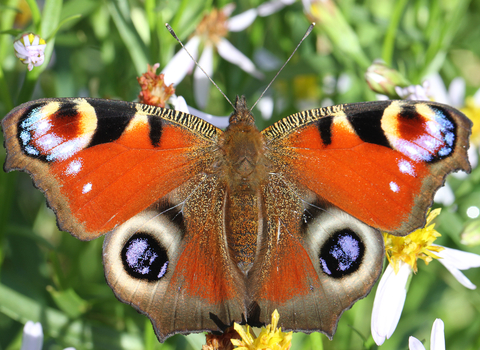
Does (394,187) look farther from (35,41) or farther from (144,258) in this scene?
(35,41)

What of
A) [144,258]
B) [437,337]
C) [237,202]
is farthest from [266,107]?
[437,337]

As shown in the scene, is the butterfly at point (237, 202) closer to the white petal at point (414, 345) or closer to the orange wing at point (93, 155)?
the orange wing at point (93, 155)

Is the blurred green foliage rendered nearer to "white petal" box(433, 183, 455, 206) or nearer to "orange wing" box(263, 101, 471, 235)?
"white petal" box(433, 183, 455, 206)

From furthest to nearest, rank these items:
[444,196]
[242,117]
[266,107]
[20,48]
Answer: [266,107] → [444,196] → [242,117] → [20,48]

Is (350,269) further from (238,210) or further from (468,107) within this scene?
(468,107)

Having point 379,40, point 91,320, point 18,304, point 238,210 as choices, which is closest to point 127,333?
point 91,320

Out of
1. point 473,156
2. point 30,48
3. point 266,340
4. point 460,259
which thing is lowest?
point 473,156

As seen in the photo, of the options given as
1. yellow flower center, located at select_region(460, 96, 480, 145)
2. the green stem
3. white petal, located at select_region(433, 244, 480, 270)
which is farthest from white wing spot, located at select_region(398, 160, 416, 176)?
yellow flower center, located at select_region(460, 96, 480, 145)

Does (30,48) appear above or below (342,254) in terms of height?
above
